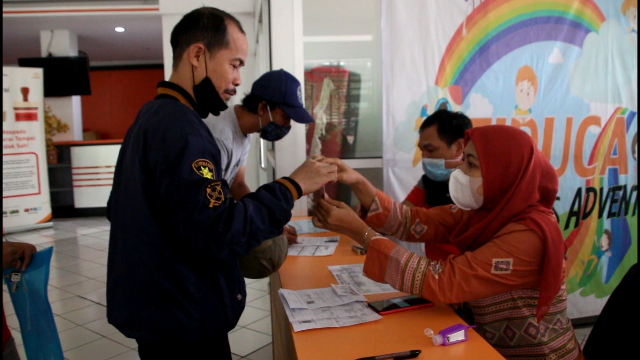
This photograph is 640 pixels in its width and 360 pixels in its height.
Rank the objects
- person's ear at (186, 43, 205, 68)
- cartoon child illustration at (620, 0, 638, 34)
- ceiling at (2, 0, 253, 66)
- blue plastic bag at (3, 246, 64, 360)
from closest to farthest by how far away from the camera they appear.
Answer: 1. person's ear at (186, 43, 205, 68)
2. blue plastic bag at (3, 246, 64, 360)
3. cartoon child illustration at (620, 0, 638, 34)
4. ceiling at (2, 0, 253, 66)

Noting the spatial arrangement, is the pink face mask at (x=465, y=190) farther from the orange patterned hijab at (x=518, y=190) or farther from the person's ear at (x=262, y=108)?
the person's ear at (x=262, y=108)

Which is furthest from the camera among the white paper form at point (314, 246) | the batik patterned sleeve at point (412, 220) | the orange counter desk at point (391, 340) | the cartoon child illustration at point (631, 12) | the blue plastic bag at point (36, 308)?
the cartoon child illustration at point (631, 12)

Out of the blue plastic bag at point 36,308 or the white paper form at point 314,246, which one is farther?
the white paper form at point 314,246

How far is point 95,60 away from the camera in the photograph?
1072 cm

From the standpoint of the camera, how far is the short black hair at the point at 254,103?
2.09 m

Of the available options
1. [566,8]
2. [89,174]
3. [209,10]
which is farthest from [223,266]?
[89,174]

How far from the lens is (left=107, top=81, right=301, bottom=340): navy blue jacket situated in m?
0.98

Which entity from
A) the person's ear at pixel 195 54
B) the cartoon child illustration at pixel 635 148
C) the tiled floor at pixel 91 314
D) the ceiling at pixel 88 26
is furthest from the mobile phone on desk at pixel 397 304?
the ceiling at pixel 88 26

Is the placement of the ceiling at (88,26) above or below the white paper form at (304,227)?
above

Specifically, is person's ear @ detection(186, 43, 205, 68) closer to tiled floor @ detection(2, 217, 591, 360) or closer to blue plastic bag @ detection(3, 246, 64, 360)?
blue plastic bag @ detection(3, 246, 64, 360)

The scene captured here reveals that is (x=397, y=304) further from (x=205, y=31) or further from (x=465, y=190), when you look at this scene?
(x=205, y=31)

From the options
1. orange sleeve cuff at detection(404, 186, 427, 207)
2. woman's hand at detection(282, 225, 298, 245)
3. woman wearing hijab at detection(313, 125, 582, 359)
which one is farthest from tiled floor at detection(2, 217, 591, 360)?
woman wearing hijab at detection(313, 125, 582, 359)

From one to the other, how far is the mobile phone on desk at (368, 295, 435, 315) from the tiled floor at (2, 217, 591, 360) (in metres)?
1.58

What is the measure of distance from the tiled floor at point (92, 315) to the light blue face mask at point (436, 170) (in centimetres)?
143
